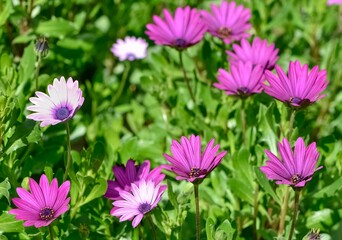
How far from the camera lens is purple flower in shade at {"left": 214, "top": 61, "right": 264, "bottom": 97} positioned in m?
2.24

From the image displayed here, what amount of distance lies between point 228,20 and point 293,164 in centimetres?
109

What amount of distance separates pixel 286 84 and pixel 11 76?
1.14 meters

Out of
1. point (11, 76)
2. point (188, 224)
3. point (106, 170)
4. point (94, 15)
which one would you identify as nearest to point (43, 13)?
point (94, 15)

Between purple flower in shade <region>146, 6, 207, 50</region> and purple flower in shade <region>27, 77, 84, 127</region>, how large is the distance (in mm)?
669

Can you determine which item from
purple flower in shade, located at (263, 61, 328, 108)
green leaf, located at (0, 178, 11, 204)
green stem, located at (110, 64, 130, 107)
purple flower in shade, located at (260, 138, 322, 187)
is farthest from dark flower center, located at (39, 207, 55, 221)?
green stem, located at (110, 64, 130, 107)

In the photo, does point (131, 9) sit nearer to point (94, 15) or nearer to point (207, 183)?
point (94, 15)

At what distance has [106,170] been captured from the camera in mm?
2387

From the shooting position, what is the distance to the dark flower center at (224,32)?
267 centimetres

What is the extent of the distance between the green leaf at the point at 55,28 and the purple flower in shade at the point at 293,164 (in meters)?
1.42

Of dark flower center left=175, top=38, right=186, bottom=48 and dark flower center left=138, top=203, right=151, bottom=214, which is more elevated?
dark flower center left=175, top=38, right=186, bottom=48

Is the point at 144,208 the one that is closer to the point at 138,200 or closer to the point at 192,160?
the point at 138,200

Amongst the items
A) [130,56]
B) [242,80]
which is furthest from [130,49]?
[242,80]

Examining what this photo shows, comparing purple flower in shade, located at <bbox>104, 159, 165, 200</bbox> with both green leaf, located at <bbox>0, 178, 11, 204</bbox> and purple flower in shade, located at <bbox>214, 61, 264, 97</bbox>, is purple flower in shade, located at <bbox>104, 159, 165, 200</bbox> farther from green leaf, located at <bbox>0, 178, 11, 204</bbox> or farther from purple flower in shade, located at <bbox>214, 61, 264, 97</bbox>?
purple flower in shade, located at <bbox>214, 61, 264, 97</bbox>

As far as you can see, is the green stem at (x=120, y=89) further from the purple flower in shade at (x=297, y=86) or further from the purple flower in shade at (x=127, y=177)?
the purple flower in shade at (x=297, y=86)
